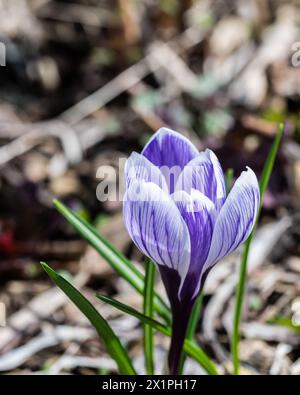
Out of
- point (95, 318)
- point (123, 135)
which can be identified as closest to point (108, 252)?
point (95, 318)

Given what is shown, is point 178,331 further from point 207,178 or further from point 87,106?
point 87,106

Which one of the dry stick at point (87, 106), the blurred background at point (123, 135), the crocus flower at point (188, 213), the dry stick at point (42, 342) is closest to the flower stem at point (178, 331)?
the crocus flower at point (188, 213)

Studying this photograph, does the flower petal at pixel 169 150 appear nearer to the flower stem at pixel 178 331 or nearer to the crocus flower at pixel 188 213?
the crocus flower at pixel 188 213

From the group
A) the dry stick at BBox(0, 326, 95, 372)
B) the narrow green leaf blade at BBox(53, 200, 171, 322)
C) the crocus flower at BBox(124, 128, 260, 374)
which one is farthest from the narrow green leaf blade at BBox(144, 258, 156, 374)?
the dry stick at BBox(0, 326, 95, 372)

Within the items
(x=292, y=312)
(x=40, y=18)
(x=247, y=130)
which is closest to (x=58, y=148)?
(x=247, y=130)

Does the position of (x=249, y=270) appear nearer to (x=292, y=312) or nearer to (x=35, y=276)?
(x=292, y=312)

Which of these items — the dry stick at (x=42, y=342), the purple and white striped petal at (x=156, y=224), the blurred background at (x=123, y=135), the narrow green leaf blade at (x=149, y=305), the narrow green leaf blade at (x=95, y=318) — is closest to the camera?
the purple and white striped petal at (x=156, y=224)

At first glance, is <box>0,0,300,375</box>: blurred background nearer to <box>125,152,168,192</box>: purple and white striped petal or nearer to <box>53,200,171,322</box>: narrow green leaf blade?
<box>53,200,171,322</box>: narrow green leaf blade
